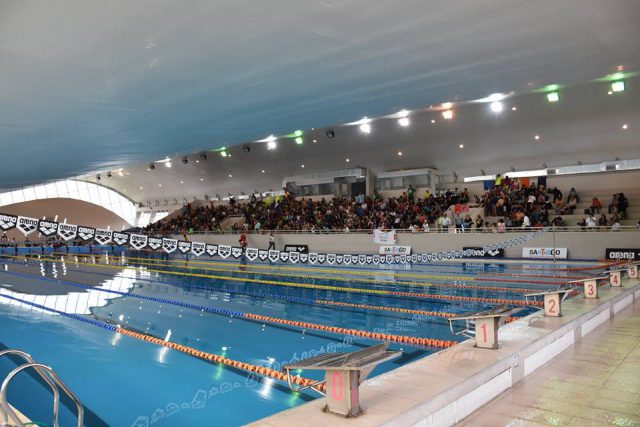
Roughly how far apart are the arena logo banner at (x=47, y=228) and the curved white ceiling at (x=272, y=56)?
208 centimetres

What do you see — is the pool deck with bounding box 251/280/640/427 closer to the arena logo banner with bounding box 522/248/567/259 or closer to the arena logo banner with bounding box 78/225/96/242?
the arena logo banner with bounding box 78/225/96/242

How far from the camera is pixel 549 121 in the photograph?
16.2m

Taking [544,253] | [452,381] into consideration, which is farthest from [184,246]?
[452,381]

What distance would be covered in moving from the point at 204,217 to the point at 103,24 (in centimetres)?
2651

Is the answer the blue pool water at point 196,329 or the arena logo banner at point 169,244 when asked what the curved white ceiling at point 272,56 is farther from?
the arena logo banner at point 169,244

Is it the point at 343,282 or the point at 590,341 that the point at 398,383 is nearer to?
the point at 590,341

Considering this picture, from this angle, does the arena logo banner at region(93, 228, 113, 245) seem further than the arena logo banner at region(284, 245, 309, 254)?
No

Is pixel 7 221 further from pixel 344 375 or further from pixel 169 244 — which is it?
pixel 344 375

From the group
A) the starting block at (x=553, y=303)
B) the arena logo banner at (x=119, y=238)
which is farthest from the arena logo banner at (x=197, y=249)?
the starting block at (x=553, y=303)

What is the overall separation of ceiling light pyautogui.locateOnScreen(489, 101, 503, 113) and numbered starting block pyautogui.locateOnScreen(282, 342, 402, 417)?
14.3 m

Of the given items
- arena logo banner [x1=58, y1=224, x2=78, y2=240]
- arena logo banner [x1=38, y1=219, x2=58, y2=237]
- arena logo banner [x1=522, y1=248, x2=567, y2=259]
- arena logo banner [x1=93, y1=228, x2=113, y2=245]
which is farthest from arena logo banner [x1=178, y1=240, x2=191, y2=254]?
arena logo banner [x1=522, y1=248, x2=567, y2=259]

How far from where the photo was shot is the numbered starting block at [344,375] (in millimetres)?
2246

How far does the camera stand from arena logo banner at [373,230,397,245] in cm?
1839

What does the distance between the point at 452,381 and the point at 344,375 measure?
0.81 m
